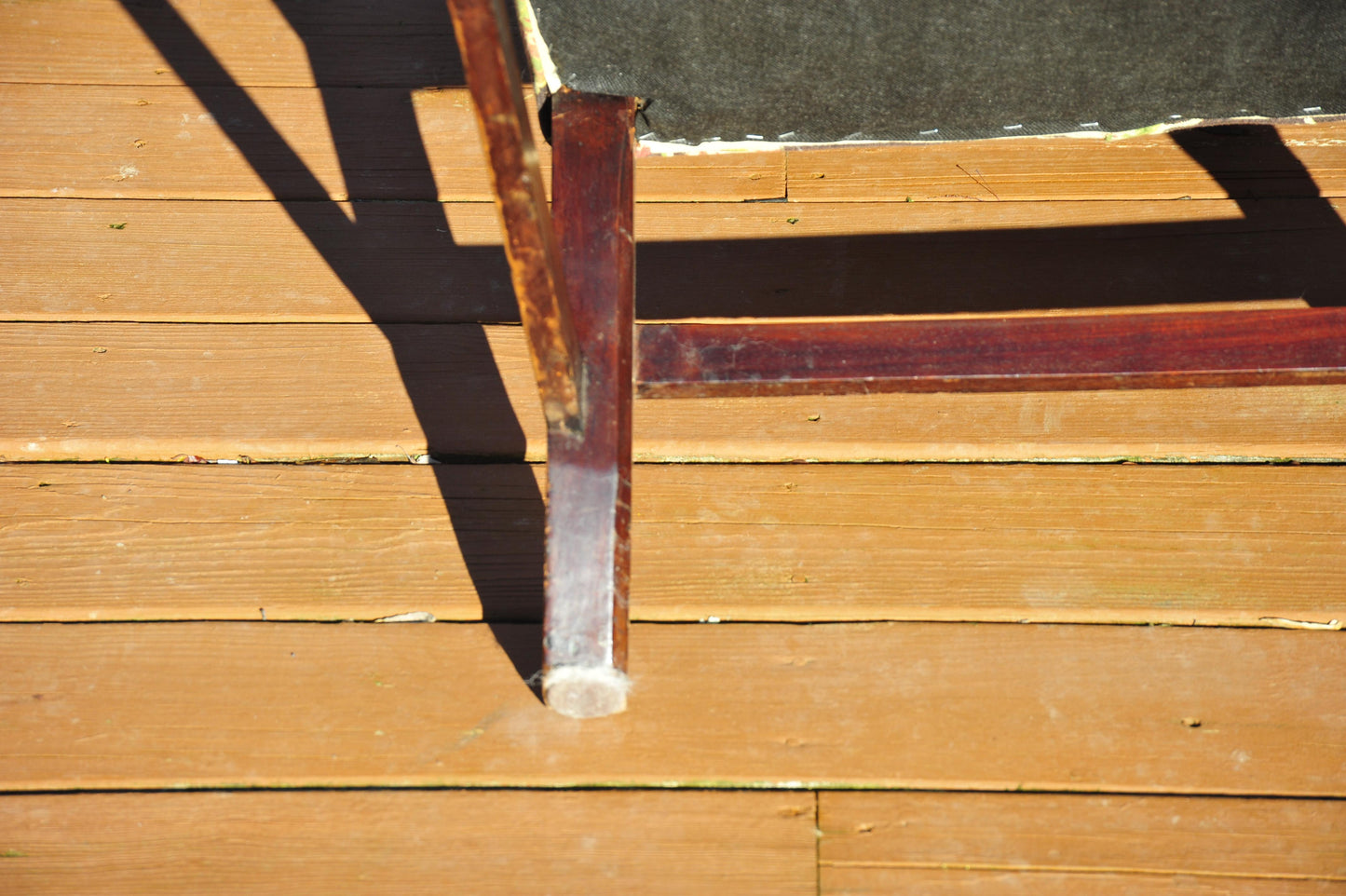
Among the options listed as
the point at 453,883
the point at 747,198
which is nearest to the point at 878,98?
the point at 747,198

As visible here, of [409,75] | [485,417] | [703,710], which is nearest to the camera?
[703,710]

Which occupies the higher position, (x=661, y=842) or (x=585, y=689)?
(x=585, y=689)

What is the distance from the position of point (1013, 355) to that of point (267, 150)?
883 mm

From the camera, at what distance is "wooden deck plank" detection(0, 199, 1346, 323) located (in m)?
1.06

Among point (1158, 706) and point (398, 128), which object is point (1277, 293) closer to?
point (1158, 706)

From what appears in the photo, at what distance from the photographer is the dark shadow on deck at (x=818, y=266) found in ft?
3.41

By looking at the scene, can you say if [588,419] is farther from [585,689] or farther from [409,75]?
[409,75]

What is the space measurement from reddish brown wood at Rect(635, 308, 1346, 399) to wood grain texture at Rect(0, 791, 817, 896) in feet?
1.16

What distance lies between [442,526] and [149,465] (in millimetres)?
303

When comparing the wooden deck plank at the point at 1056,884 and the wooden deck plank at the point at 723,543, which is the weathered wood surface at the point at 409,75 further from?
the wooden deck plank at the point at 1056,884

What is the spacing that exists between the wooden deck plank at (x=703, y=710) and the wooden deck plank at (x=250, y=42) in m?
0.71

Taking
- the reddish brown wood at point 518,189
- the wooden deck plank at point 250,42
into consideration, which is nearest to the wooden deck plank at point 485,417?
the reddish brown wood at point 518,189

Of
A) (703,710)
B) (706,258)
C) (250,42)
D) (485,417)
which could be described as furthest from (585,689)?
(250,42)

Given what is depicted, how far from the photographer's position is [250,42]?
1263 millimetres
